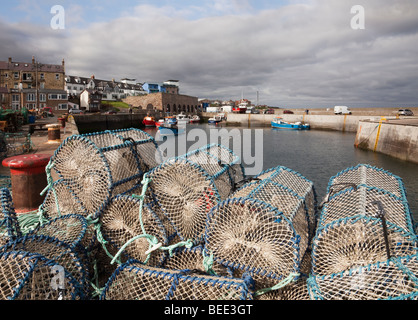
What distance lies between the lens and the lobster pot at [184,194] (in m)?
2.83

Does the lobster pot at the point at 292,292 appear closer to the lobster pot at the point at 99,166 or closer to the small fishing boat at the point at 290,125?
the lobster pot at the point at 99,166

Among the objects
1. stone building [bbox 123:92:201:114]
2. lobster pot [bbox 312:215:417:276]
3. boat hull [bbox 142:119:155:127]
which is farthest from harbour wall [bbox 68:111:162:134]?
lobster pot [bbox 312:215:417:276]

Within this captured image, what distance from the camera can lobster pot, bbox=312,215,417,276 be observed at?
7.06 ft

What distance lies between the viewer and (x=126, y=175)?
3.50 metres

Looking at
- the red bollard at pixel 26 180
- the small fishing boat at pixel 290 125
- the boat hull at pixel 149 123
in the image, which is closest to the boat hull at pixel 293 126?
the small fishing boat at pixel 290 125

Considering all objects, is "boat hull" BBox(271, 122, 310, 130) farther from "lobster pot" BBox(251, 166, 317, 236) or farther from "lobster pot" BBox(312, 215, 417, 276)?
"lobster pot" BBox(312, 215, 417, 276)

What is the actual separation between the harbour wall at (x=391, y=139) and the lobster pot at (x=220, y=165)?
1679cm

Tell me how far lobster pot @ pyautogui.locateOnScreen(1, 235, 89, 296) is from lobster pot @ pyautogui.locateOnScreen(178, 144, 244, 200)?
1614 mm

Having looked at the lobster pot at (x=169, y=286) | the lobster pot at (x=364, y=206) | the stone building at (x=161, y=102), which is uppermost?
the stone building at (x=161, y=102)

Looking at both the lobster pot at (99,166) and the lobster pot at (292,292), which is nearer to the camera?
the lobster pot at (292,292)

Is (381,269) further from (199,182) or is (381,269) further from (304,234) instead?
(199,182)

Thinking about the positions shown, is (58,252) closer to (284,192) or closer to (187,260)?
(187,260)
